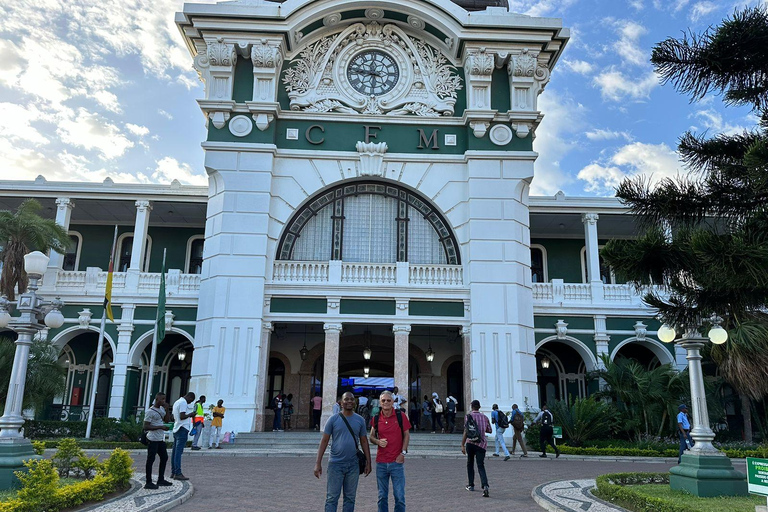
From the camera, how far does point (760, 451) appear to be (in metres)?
15.9

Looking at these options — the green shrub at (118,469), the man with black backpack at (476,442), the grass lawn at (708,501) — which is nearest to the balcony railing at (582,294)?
the grass lawn at (708,501)

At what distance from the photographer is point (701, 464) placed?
10133 mm

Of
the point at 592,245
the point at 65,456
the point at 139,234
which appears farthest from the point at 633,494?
the point at 139,234

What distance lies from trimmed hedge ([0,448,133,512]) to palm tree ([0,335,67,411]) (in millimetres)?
10733

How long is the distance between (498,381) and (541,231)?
9.71 m

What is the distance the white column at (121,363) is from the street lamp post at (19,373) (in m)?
12.6

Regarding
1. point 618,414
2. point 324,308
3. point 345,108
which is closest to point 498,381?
point 618,414

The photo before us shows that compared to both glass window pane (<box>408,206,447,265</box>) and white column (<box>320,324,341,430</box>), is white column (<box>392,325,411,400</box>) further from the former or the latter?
glass window pane (<box>408,206,447,265</box>)

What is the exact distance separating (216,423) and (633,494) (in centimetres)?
1243

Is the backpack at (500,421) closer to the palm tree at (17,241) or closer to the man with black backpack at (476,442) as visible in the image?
the man with black backpack at (476,442)

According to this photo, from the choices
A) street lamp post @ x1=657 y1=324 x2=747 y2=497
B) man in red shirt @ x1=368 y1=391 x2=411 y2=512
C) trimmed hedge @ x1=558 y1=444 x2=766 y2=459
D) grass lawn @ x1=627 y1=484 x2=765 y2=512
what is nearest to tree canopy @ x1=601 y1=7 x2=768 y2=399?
street lamp post @ x1=657 y1=324 x2=747 y2=497

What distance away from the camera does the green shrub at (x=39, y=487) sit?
7773mm

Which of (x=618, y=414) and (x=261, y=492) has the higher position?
(x=618, y=414)

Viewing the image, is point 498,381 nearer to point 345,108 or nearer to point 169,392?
point 345,108
